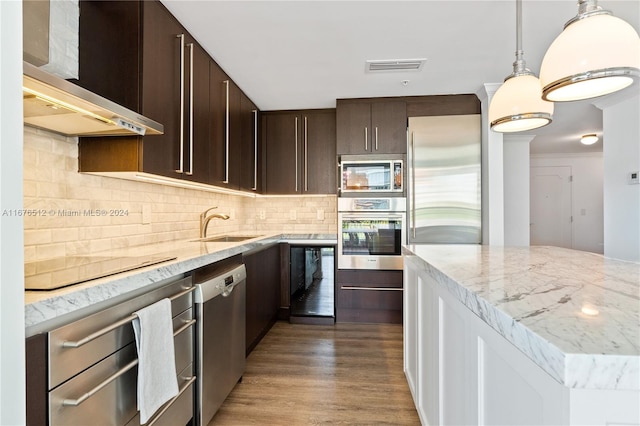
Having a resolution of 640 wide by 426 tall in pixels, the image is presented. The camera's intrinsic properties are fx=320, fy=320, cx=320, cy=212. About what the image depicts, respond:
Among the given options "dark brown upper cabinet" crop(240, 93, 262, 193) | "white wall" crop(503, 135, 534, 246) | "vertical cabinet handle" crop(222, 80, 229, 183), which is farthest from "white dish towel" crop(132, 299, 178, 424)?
"white wall" crop(503, 135, 534, 246)

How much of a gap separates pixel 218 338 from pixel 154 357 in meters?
0.58

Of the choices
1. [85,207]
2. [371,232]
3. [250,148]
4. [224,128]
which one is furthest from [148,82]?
[371,232]

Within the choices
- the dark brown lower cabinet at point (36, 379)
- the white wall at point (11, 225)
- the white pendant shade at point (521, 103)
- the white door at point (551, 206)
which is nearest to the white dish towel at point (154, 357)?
the dark brown lower cabinet at point (36, 379)

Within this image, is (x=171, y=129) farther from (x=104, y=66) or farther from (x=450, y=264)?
(x=450, y=264)

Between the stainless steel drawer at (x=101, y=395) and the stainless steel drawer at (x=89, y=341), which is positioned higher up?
→ the stainless steel drawer at (x=89, y=341)

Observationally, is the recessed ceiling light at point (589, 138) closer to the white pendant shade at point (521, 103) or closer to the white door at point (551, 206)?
the white door at point (551, 206)

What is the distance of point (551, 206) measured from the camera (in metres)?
6.66

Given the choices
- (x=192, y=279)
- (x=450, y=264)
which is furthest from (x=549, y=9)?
(x=192, y=279)

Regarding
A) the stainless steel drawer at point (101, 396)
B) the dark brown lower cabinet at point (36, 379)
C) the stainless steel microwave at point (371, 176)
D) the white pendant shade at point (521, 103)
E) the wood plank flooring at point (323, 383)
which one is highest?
the white pendant shade at point (521, 103)

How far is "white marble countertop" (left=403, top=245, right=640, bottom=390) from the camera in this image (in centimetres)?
45

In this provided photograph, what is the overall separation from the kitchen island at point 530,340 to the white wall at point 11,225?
95 centimetres

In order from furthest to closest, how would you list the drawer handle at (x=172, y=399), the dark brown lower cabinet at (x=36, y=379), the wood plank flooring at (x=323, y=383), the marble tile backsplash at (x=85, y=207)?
the wood plank flooring at (x=323, y=383), the marble tile backsplash at (x=85, y=207), the drawer handle at (x=172, y=399), the dark brown lower cabinet at (x=36, y=379)

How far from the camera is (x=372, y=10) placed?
184 centimetres

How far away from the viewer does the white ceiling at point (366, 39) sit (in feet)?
5.99
